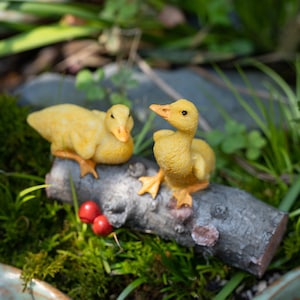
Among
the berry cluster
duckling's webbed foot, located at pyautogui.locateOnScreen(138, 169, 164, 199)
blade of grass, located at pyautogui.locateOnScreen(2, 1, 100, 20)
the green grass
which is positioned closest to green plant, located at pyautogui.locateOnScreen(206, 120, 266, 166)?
the green grass

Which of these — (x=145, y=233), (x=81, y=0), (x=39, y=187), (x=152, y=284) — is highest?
(x=81, y=0)

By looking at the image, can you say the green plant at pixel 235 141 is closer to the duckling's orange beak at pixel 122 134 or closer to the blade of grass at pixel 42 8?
the duckling's orange beak at pixel 122 134

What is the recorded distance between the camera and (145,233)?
5.63ft

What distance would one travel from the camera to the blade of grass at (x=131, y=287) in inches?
62.7

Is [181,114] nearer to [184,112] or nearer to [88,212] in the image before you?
[184,112]

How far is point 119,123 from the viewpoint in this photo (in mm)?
1544

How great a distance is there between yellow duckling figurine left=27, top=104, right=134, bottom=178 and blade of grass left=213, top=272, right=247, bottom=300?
1.46 ft

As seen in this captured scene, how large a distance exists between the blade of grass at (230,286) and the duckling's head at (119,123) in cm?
49

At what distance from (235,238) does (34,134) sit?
78cm

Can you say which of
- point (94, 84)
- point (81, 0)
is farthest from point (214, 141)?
point (81, 0)

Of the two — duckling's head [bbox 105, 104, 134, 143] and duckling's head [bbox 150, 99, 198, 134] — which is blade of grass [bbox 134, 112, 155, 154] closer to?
duckling's head [bbox 105, 104, 134, 143]

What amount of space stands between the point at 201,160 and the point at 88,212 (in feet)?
1.12

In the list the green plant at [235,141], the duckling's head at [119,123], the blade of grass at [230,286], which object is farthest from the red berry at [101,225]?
the green plant at [235,141]

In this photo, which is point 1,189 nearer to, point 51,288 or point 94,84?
point 51,288
